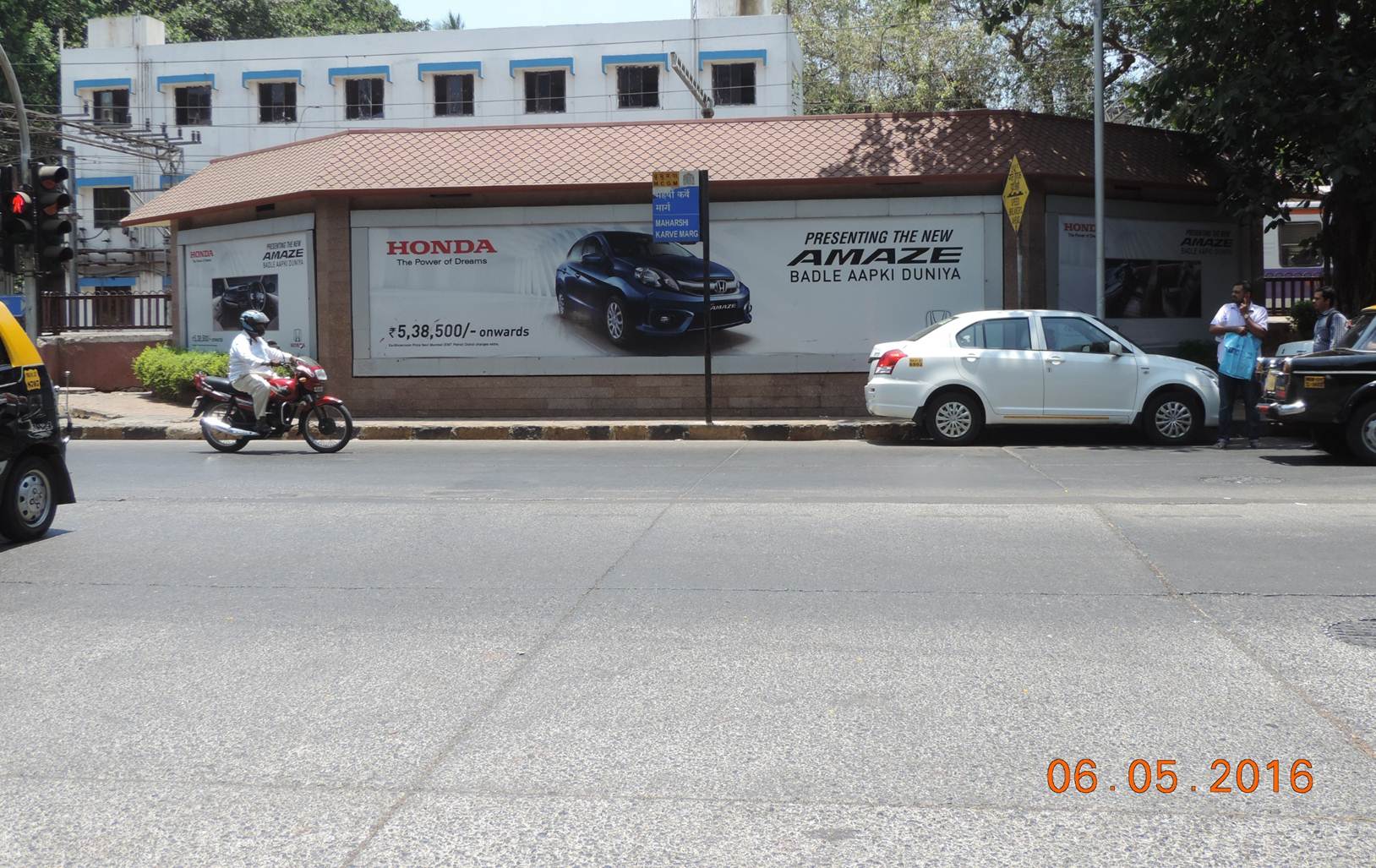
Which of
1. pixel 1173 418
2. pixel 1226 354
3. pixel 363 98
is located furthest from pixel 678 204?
pixel 363 98

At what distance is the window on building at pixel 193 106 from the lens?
43.4m

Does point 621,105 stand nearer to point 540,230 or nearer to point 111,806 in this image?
point 540,230

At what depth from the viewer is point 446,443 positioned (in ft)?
55.3

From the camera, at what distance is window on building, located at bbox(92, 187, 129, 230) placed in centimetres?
4409

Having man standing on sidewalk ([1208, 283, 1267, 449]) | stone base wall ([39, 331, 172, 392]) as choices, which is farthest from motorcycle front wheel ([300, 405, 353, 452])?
man standing on sidewalk ([1208, 283, 1267, 449])

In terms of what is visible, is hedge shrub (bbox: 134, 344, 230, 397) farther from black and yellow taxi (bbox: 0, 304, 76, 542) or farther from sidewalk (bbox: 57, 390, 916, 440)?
black and yellow taxi (bbox: 0, 304, 76, 542)

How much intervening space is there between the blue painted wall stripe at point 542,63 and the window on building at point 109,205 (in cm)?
1430

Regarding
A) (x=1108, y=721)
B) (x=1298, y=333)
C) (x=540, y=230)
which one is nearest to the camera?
(x=1108, y=721)

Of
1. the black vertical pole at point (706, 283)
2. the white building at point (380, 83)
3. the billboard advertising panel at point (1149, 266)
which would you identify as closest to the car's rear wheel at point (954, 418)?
the black vertical pole at point (706, 283)

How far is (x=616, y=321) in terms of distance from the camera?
19469 millimetres

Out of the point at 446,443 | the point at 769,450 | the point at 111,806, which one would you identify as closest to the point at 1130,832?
the point at 111,806

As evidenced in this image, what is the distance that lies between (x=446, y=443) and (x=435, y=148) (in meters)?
5.34

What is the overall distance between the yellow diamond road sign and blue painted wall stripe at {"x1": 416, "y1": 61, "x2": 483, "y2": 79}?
94.5ft
